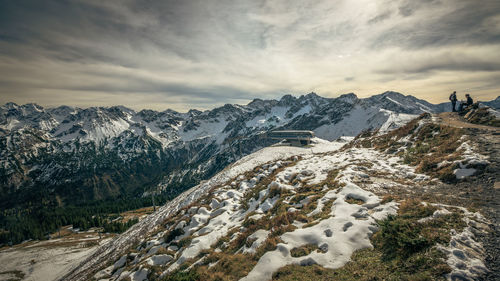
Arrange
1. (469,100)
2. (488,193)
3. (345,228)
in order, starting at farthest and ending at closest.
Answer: (469,100), (488,193), (345,228)

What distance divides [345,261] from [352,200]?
20.4ft

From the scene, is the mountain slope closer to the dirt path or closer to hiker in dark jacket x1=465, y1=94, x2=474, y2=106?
the dirt path

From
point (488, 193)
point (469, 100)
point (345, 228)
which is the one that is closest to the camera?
point (345, 228)

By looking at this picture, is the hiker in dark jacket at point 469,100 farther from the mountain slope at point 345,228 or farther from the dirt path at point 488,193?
the dirt path at point 488,193

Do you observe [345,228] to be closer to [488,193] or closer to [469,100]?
[488,193]

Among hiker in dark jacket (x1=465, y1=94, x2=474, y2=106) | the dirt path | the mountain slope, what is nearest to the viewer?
the dirt path

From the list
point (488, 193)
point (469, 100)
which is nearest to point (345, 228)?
point (488, 193)

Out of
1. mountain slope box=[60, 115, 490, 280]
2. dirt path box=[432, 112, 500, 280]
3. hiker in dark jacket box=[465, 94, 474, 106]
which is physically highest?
hiker in dark jacket box=[465, 94, 474, 106]

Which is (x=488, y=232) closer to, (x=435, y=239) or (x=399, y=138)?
(x=435, y=239)

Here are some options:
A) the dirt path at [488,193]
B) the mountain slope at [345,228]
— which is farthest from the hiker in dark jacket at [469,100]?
the dirt path at [488,193]

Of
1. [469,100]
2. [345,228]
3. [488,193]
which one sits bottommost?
[345,228]

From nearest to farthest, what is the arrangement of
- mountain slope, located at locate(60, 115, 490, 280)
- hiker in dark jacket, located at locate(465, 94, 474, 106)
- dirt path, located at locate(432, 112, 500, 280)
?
1. dirt path, located at locate(432, 112, 500, 280)
2. mountain slope, located at locate(60, 115, 490, 280)
3. hiker in dark jacket, located at locate(465, 94, 474, 106)

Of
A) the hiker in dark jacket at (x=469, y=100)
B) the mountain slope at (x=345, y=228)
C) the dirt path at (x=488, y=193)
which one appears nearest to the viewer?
the dirt path at (x=488, y=193)

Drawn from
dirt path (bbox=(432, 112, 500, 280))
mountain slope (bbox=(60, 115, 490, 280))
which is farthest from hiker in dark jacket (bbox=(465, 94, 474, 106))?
dirt path (bbox=(432, 112, 500, 280))
